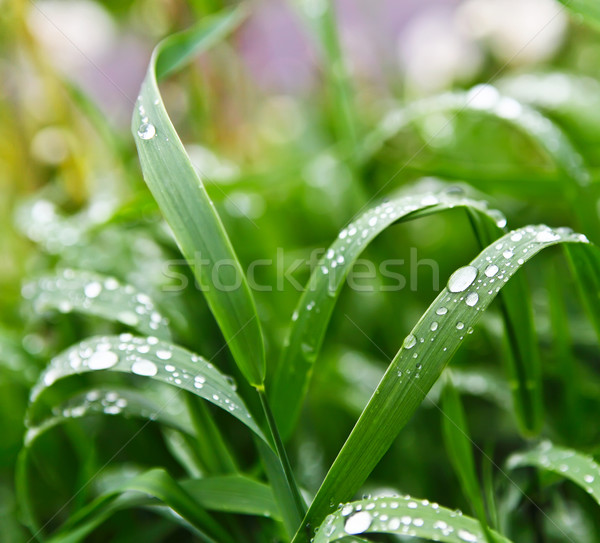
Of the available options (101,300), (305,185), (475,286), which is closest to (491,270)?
(475,286)

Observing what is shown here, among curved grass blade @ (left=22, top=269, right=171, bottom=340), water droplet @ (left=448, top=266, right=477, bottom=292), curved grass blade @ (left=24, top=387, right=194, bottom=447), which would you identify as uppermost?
water droplet @ (left=448, top=266, right=477, bottom=292)

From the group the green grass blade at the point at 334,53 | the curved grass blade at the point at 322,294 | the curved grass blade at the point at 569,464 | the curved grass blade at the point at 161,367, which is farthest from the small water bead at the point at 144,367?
the green grass blade at the point at 334,53

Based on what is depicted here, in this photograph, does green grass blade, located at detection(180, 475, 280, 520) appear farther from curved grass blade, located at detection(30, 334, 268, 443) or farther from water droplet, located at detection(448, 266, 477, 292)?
water droplet, located at detection(448, 266, 477, 292)

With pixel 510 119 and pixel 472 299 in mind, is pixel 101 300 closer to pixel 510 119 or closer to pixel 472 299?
pixel 472 299

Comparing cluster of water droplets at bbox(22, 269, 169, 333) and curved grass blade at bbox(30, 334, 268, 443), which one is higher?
cluster of water droplets at bbox(22, 269, 169, 333)

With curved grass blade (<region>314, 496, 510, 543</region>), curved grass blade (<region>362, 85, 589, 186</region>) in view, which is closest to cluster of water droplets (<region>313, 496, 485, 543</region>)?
curved grass blade (<region>314, 496, 510, 543</region>)
